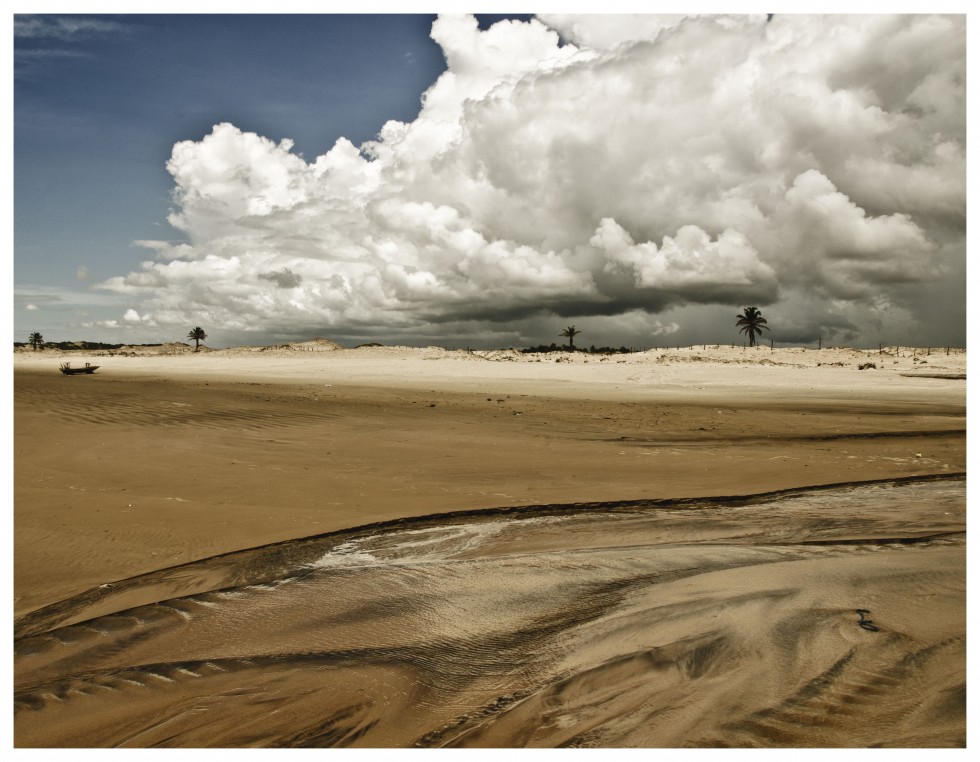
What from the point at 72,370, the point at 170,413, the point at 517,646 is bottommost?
the point at 517,646

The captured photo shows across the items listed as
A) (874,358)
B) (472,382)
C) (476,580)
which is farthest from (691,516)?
(874,358)

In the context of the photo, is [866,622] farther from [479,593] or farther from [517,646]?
[479,593]

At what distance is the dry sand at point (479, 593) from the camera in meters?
3.21

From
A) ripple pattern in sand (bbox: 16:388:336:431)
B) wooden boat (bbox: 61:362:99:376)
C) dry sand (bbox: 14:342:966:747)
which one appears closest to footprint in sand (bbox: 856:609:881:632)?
dry sand (bbox: 14:342:966:747)

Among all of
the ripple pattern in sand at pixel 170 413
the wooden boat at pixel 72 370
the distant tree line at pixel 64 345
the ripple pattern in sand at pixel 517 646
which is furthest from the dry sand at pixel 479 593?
the distant tree line at pixel 64 345

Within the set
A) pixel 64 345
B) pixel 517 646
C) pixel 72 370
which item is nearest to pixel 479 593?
pixel 517 646

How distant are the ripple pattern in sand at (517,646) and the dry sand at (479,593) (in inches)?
0.7

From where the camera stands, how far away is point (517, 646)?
3.94 meters

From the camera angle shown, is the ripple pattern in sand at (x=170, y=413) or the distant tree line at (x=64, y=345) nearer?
the ripple pattern in sand at (x=170, y=413)

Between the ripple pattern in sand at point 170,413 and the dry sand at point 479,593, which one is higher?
the ripple pattern in sand at point 170,413

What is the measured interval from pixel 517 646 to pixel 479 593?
913 mm

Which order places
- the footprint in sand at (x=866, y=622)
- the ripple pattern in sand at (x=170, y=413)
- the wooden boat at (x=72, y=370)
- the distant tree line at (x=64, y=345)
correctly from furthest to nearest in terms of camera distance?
the distant tree line at (x=64, y=345)
the wooden boat at (x=72, y=370)
the ripple pattern in sand at (x=170, y=413)
the footprint in sand at (x=866, y=622)

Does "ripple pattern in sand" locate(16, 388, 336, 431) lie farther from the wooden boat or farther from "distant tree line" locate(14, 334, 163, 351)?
"distant tree line" locate(14, 334, 163, 351)

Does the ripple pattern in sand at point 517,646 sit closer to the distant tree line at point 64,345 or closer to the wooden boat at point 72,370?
the wooden boat at point 72,370
